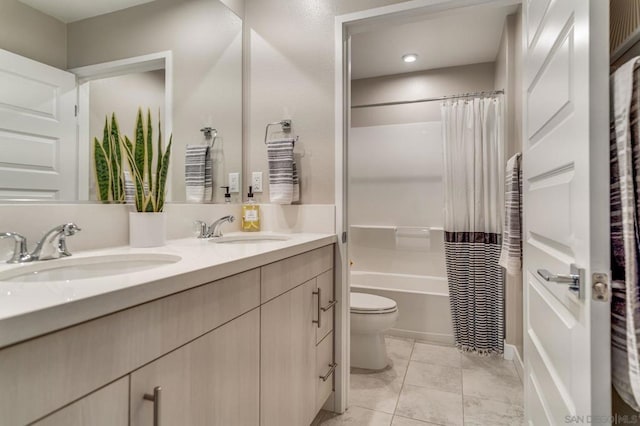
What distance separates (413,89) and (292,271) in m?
2.64

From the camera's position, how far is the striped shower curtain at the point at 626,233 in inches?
25.3

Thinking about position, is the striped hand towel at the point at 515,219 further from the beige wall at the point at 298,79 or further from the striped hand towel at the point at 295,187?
the striped hand towel at the point at 295,187

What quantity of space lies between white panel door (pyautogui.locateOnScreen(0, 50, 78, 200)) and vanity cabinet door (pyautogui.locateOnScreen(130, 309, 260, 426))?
71 centimetres

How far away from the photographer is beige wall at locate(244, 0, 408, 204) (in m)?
1.81

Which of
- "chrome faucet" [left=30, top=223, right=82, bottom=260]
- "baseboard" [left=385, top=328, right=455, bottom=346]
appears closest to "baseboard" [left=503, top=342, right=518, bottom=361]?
"baseboard" [left=385, top=328, right=455, bottom=346]

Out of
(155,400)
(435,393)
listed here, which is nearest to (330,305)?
(435,393)

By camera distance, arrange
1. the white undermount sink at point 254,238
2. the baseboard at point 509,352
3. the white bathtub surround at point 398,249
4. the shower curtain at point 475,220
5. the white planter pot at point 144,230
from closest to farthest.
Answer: the white planter pot at point 144,230 < the white undermount sink at point 254,238 < the baseboard at point 509,352 < the shower curtain at point 475,220 < the white bathtub surround at point 398,249

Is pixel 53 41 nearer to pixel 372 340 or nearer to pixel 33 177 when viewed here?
pixel 33 177

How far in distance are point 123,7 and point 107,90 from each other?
36 cm

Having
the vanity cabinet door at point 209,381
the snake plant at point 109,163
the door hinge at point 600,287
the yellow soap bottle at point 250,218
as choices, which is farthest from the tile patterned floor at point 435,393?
the snake plant at point 109,163

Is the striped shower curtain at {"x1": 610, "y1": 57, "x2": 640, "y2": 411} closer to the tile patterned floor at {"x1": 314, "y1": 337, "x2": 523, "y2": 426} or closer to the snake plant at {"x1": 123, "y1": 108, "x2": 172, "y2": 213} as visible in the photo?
the tile patterned floor at {"x1": 314, "y1": 337, "x2": 523, "y2": 426}

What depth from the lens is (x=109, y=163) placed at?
1.20 meters

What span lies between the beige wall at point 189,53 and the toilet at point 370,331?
1153 millimetres

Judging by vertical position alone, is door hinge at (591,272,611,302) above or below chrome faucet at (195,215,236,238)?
below
